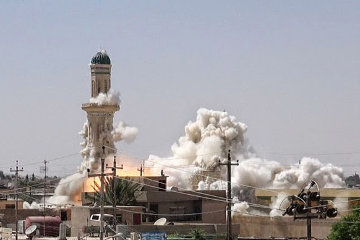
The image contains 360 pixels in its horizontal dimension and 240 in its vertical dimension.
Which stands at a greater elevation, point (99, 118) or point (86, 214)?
point (99, 118)

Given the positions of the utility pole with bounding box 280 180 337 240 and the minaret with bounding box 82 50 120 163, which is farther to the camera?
the minaret with bounding box 82 50 120 163

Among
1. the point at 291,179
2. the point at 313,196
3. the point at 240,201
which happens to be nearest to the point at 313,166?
the point at 291,179

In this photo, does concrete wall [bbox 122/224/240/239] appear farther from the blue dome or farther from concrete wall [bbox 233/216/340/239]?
the blue dome

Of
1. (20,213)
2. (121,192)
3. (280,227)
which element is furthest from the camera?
(20,213)

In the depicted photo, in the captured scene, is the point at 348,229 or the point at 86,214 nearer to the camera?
the point at 348,229

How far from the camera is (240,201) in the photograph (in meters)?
130

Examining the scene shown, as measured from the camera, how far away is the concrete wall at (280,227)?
9738cm

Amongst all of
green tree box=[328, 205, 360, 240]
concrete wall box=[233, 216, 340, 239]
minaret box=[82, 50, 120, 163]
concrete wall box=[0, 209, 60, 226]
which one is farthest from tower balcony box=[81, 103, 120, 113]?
green tree box=[328, 205, 360, 240]

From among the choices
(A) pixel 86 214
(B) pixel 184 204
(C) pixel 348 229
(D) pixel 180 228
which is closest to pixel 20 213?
(B) pixel 184 204

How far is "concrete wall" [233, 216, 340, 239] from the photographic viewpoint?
97.4 meters

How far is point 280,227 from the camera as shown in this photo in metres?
104

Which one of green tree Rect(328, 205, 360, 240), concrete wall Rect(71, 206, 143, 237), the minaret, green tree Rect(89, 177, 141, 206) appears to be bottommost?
green tree Rect(328, 205, 360, 240)

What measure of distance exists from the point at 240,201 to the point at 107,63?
3184cm

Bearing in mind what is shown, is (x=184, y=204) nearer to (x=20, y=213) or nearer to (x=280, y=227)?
(x=280, y=227)
